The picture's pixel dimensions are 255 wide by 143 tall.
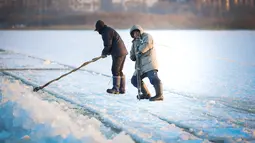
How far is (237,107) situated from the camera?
6.40 meters

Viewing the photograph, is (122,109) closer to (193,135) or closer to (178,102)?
(178,102)

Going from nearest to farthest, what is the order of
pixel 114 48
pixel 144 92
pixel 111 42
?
pixel 144 92 < pixel 111 42 < pixel 114 48

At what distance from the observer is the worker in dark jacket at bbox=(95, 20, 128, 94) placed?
689 cm

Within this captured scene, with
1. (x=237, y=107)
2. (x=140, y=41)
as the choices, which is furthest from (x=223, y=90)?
(x=140, y=41)

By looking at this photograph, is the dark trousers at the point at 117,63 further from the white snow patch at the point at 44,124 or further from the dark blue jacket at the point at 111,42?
the white snow patch at the point at 44,124

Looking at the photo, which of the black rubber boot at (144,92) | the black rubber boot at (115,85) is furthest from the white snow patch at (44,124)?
the black rubber boot at (144,92)

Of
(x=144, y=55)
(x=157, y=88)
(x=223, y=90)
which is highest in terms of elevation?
(x=144, y=55)

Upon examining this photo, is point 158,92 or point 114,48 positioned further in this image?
point 114,48

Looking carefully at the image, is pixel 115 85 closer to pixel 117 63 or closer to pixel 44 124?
pixel 117 63

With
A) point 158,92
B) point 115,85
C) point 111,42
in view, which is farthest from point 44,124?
point 115,85

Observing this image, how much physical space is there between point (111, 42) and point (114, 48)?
0.18 metres

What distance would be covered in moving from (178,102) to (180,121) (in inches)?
61.4

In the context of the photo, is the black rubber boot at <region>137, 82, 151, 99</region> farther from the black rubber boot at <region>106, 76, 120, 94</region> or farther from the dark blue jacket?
the dark blue jacket

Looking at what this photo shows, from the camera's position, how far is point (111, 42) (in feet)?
22.8
